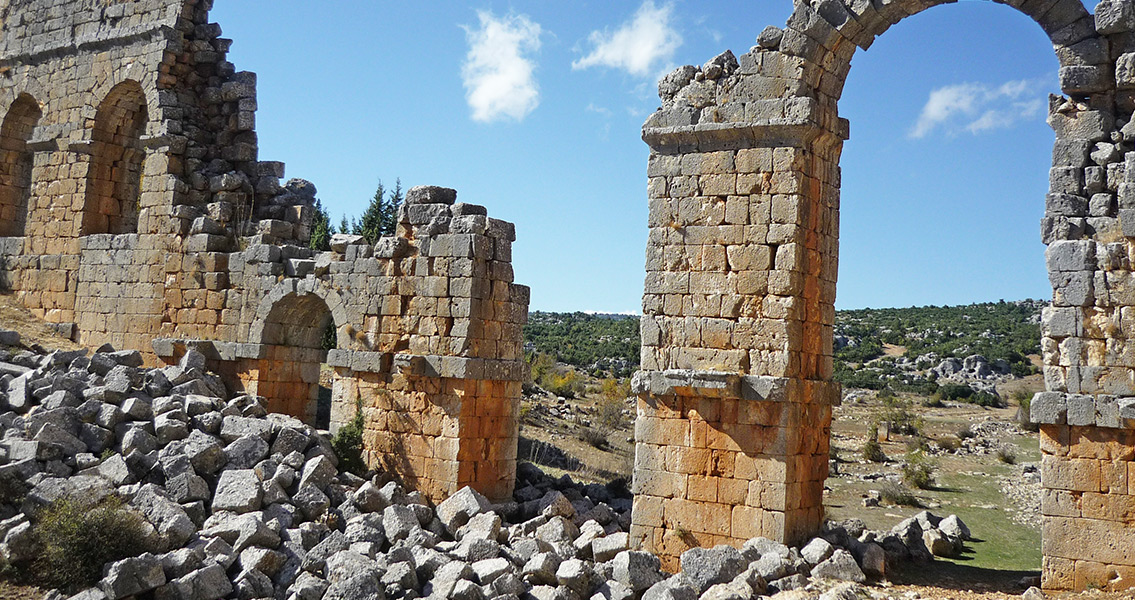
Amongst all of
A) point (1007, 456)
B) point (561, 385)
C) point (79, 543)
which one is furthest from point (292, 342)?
point (1007, 456)

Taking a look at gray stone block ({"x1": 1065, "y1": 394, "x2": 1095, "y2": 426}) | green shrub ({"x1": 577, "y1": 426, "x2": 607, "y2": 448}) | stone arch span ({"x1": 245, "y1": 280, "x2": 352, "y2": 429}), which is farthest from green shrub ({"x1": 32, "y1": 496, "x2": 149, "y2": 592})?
green shrub ({"x1": 577, "y1": 426, "x2": 607, "y2": 448})

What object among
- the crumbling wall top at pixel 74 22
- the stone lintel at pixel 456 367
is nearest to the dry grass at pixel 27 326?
the crumbling wall top at pixel 74 22

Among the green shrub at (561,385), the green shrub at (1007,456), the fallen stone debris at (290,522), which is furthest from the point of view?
the green shrub at (561,385)

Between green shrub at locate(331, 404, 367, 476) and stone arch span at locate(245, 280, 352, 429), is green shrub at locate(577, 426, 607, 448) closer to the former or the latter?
stone arch span at locate(245, 280, 352, 429)

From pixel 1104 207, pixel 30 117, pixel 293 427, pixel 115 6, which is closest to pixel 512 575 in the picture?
pixel 293 427

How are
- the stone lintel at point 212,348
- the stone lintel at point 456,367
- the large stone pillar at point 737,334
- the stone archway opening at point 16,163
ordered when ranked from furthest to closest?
the stone archway opening at point 16,163, the stone lintel at point 212,348, the stone lintel at point 456,367, the large stone pillar at point 737,334

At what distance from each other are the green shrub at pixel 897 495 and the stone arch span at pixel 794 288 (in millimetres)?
6413

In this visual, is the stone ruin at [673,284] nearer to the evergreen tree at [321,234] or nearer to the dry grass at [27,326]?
the dry grass at [27,326]

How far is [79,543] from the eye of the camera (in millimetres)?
8352

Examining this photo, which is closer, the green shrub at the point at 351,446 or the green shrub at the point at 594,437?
the green shrub at the point at 351,446

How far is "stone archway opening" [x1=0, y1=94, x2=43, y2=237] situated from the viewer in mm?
17031

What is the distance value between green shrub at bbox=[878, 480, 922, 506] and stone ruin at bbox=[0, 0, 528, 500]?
22.9ft

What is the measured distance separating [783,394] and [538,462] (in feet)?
28.7

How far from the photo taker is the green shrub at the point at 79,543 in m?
8.30
